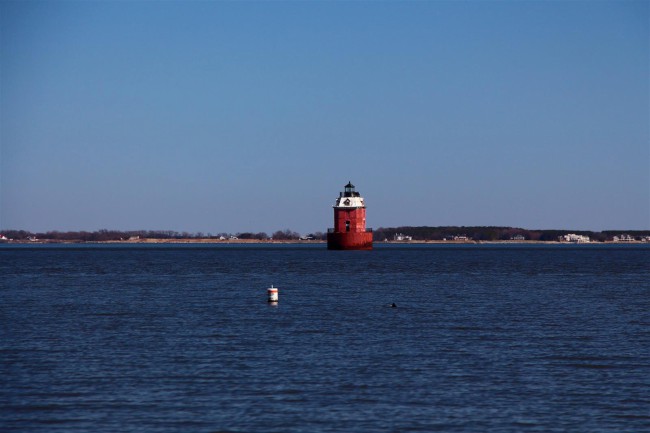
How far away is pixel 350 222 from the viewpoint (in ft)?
499

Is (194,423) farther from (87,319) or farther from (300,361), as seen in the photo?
(87,319)

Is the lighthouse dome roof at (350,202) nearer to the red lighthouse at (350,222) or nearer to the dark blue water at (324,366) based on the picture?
the red lighthouse at (350,222)

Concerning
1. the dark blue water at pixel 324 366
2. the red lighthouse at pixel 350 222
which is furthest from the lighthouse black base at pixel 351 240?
the dark blue water at pixel 324 366

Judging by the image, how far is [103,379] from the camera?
2433 centimetres

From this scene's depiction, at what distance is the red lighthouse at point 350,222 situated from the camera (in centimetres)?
15050

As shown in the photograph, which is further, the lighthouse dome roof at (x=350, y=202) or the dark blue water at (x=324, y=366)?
the lighthouse dome roof at (x=350, y=202)

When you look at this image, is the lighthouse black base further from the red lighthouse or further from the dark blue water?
the dark blue water

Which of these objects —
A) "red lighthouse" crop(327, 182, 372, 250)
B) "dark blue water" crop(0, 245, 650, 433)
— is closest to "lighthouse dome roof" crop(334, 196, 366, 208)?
"red lighthouse" crop(327, 182, 372, 250)

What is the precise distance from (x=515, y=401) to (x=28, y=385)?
40.4ft

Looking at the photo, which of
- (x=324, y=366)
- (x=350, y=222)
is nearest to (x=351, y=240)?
(x=350, y=222)

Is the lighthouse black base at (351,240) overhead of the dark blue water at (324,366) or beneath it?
overhead

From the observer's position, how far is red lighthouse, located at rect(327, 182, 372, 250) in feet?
494

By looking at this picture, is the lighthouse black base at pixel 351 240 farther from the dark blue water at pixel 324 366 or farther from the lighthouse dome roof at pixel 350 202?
the dark blue water at pixel 324 366

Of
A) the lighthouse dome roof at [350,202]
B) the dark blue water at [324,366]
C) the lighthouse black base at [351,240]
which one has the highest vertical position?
the lighthouse dome roof at [350,202]
